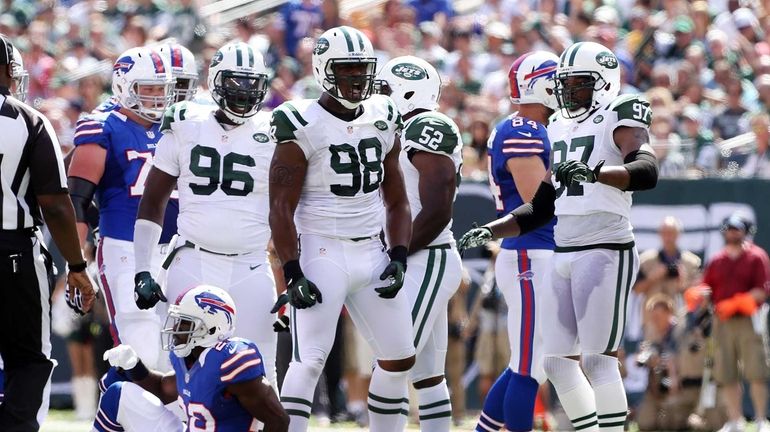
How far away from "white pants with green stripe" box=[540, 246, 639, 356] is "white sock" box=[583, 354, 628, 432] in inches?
2.2

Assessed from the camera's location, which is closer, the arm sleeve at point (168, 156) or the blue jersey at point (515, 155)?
the arm sleeve at point (168, 156)

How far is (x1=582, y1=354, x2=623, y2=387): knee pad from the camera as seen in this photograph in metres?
7.29

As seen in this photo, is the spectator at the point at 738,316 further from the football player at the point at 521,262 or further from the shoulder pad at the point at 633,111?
the shoulder pad at the point at 633,111

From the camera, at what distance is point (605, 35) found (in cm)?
1444

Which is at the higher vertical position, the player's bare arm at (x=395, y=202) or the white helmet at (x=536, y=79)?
the white helmet at (x=536, y=79)

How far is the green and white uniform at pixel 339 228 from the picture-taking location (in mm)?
6793

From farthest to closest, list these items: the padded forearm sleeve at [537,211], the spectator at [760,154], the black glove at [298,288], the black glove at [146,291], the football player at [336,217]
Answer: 1. the spectator at [760,154]
2. the padded forearm sleeve at [537,211]
3. the black glove at [146,291]
4. the football player at [336,217]
5. the black glove at [298,288]

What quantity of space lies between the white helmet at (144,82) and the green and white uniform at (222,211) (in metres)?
0.85

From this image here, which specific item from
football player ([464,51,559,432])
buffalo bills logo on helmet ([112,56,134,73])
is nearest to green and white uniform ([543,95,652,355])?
football player ([464,51,559,432])

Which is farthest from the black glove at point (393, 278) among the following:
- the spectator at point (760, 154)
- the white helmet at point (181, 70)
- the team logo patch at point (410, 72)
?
the spectator at point (760, 154)

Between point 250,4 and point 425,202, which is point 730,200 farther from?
point 250,4

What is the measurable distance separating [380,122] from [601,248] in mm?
1258

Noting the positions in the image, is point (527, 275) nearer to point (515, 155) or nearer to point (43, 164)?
point (515, 155)

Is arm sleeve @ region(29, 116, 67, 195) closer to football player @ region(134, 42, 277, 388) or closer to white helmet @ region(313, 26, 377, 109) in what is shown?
football player @ region(134, 42, 277, 388)
